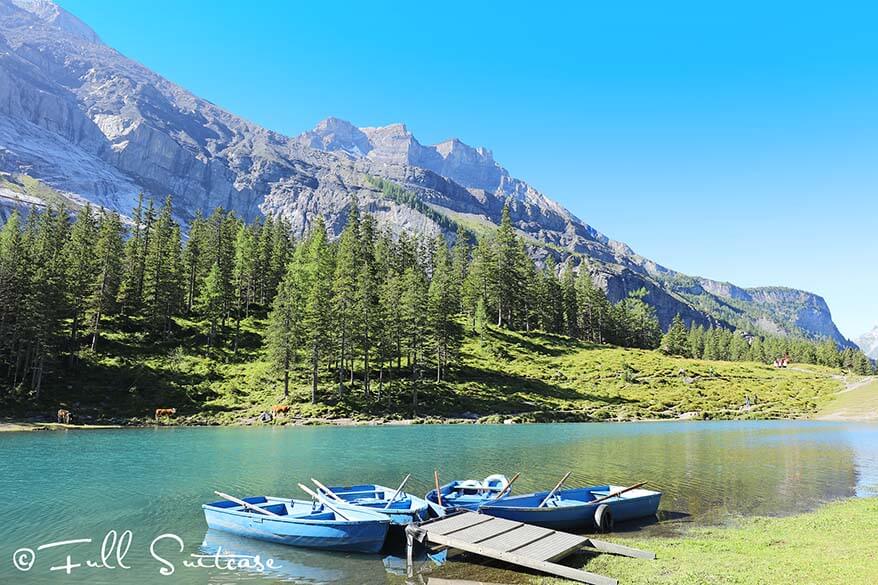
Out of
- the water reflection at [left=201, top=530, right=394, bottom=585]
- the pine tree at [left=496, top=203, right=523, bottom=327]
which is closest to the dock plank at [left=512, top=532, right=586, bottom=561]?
the water reflection at [left=201, top=530, right=394, bottom=585]

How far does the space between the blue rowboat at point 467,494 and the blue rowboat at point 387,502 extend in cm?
90

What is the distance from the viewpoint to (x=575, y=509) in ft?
69.2

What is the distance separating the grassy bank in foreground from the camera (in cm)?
1384

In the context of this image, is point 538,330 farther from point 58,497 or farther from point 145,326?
point 58,497

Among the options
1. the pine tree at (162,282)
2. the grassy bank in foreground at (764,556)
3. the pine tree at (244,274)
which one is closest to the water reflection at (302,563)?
the grassy bank in foreground at (764,556)

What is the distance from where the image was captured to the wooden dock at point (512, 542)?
1487cm

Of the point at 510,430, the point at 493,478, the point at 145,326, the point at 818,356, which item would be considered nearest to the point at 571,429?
the point at 510,430

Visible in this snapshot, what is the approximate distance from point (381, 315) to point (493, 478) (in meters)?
51.6

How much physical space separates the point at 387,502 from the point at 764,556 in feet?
43.7

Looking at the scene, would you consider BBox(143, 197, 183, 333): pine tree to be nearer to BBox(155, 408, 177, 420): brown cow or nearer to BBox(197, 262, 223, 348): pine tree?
BBox(197, 262, 223, 348): pine tree

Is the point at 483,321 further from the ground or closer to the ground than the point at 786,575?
further from the ground

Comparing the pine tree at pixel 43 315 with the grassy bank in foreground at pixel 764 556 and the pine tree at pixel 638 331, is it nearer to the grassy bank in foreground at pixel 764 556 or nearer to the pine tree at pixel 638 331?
the grassy bank in foreground at pixel 764 556

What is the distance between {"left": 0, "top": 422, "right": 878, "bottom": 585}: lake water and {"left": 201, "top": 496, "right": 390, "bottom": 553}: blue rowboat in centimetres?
42

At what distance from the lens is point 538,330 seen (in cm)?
11538
